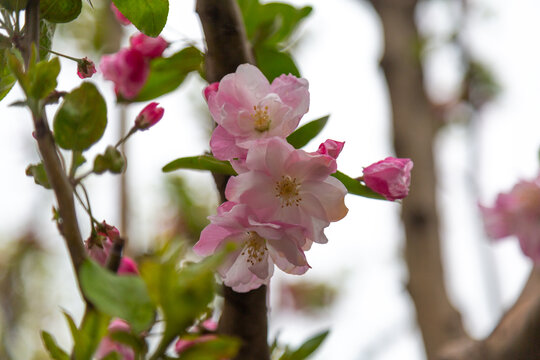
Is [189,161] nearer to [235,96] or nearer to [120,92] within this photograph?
[235,96]

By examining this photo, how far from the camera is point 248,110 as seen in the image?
0.45 meters

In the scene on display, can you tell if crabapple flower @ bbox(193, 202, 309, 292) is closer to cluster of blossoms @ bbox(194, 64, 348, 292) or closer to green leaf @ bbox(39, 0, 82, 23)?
cluster of blossoms @ bbox(194, 64, 348, 292)

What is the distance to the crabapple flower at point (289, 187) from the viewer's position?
0.42m

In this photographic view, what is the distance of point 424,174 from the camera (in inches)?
63.4

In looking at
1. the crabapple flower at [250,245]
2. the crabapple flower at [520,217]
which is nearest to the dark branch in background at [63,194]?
the crabapple flower at [250,245]

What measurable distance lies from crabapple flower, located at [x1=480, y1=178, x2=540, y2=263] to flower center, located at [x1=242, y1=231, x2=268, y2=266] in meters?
0.66

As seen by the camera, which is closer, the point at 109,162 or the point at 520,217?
the point at 109,162

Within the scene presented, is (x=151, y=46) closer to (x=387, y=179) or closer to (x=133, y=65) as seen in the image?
(x=133, y=65)

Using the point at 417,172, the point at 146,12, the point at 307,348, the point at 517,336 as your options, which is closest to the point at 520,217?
the point at 517,336

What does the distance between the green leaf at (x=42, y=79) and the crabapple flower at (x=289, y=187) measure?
15cm

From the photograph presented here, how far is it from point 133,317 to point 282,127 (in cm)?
23

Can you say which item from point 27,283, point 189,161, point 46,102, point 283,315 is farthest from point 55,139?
point 283,315

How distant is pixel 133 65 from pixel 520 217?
0.76 m

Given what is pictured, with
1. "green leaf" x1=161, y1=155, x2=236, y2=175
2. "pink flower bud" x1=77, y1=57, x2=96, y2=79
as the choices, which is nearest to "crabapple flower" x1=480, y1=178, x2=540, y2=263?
"green leaf" x1=161, y1=155, x2=236, y2=175
